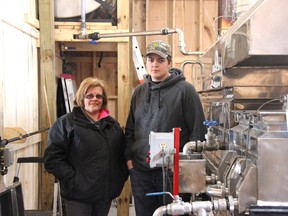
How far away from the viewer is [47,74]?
305 cm

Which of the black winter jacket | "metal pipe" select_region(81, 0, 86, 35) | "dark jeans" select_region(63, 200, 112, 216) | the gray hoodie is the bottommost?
"dark jeans" select_region(63, 200, 112, 216)

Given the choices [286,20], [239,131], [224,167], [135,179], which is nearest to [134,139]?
[135,179]

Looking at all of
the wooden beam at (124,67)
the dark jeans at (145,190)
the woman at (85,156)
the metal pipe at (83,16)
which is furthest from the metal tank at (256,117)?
the metal pipe at (83,16)

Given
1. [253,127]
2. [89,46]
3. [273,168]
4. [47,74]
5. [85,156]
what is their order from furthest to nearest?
[89,46] < [47,74] < [85,156] < [253,127] < [273,168]

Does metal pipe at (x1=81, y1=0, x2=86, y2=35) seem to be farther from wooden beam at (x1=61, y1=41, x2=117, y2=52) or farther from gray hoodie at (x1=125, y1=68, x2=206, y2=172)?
gray hoodie at (x1=125, y1=68, x2=206, y2=172)

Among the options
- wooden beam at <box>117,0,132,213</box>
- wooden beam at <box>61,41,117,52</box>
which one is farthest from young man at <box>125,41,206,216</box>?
wooden beam at <box>61,41,117,52</box>

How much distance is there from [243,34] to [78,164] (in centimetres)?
124

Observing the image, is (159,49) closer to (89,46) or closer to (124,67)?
(124,67)

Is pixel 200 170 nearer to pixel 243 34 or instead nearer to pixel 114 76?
pixel 243 34

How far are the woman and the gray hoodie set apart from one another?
17 cm

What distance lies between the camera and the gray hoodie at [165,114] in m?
2.07

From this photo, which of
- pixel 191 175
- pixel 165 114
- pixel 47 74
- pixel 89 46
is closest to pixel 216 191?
pixel 191 175

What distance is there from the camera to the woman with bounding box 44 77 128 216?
6.47 feet

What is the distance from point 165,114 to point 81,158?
0.57m
